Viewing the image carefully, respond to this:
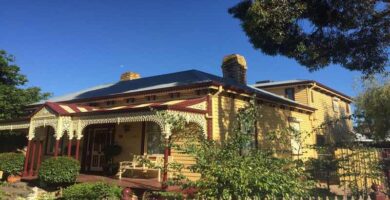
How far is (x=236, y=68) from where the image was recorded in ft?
62.4

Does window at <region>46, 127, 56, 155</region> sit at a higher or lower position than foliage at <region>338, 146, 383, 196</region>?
higher

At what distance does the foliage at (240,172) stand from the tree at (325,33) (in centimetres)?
476

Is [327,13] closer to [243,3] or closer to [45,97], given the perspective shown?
[243,3]

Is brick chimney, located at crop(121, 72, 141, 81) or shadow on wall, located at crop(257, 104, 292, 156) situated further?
brick chimney, located at crop(121, 72, 141, 81)

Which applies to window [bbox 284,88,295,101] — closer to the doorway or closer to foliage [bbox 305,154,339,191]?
foliage [bbox 305,154,339,191]

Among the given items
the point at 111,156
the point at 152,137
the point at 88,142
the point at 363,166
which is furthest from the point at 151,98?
the point at 363,166

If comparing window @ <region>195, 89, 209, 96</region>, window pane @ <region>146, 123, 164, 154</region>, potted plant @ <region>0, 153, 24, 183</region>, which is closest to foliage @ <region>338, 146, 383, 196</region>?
window @ <region>195, 89, 209, 96</region>

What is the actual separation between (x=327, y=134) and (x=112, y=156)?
1490 centimetres

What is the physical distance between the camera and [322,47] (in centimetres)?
1248

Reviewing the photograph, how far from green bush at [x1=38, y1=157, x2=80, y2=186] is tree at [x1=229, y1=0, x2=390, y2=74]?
28.4ft

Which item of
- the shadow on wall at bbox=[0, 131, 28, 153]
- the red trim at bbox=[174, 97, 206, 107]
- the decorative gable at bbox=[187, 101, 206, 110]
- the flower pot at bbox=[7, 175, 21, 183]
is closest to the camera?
the red trim at bbox=[174, 97, 206, 107]

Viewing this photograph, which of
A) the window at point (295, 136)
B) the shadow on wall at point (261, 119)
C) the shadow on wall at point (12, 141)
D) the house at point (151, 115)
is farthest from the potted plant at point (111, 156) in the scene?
the window at point (295, 136)

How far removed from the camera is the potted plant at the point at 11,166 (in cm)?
1608

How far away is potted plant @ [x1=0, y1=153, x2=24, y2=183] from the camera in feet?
52.7
